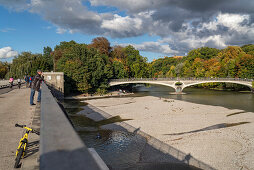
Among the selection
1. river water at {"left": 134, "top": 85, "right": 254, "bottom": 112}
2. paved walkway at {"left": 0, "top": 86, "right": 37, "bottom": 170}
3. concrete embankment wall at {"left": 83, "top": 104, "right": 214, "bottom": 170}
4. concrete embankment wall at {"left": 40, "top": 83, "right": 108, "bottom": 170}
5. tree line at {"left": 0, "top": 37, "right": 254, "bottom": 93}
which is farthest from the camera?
tree line at {"left": 0, "top": 37, "right": 254, "bottom": 93}

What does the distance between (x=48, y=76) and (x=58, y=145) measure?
40535 millimetres

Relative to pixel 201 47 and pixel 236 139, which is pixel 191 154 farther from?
pixel 201 47

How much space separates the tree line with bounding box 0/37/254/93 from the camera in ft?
145

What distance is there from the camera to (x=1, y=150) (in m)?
5.50

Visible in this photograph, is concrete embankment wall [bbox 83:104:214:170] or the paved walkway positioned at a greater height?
the paved walkway

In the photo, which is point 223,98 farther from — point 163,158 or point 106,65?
point 163,158

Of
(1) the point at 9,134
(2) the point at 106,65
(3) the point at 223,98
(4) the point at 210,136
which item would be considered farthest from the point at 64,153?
(2) the point at 106,65

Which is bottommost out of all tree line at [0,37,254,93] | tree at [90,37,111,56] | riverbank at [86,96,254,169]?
riverbank at [86,96,254,169]

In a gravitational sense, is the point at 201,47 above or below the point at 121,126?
above

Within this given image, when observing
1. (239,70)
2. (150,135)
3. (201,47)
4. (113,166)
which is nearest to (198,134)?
(150,135)

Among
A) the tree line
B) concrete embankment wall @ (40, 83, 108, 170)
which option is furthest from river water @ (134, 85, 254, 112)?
concrete embankment wall @ (40, 83, 108, 170)

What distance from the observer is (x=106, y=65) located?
168 feet

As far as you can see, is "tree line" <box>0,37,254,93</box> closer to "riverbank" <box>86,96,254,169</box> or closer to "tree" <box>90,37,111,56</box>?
"tree" <box>90,37,111,56</box>

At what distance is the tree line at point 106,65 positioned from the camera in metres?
44.1
